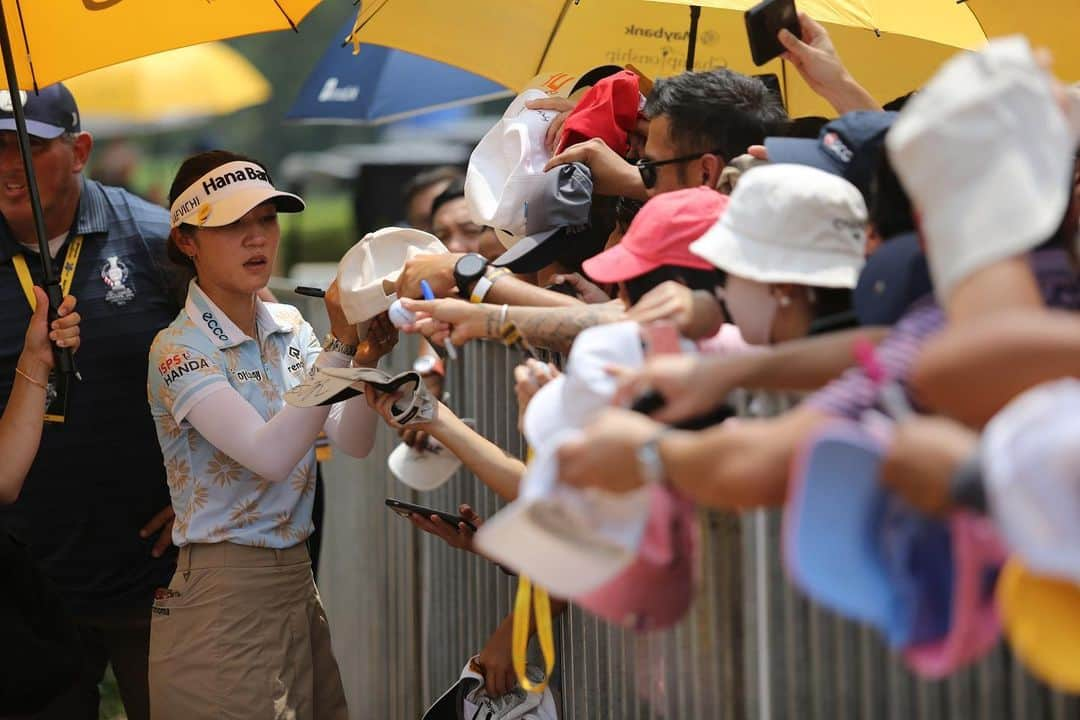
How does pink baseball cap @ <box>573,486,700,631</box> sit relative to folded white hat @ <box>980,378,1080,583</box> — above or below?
below

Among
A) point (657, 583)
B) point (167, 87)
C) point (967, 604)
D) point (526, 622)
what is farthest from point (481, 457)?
point (167, 87)

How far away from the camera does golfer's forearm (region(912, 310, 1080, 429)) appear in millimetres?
2012

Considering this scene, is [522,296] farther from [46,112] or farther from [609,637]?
[46,112]

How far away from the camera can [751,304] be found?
3.05 metres

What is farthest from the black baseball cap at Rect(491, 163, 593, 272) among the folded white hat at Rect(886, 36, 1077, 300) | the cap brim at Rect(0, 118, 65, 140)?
the folded white hat at Rect(886, 36, 1077, 300)

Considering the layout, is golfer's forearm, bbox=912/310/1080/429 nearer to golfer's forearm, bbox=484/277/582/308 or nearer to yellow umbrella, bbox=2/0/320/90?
golfer's forearm, bbox=484/277/582/308

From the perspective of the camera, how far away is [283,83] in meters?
42.1

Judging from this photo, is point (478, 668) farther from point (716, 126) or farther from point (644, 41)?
point (644, 41)

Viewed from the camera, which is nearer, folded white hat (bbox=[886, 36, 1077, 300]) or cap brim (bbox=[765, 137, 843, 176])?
folded white hat (bbox=[886, 36, 1077, 300])

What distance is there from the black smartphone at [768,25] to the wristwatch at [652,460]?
6.98 feet

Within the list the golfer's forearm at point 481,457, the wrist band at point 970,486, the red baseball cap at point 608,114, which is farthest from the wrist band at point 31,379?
the wrist band at point 970,486

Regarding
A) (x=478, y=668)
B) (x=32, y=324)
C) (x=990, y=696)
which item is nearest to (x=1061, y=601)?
(x=990, y=696)

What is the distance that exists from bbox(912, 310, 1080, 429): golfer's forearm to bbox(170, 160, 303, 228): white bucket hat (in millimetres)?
2989

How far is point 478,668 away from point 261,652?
0.74m
